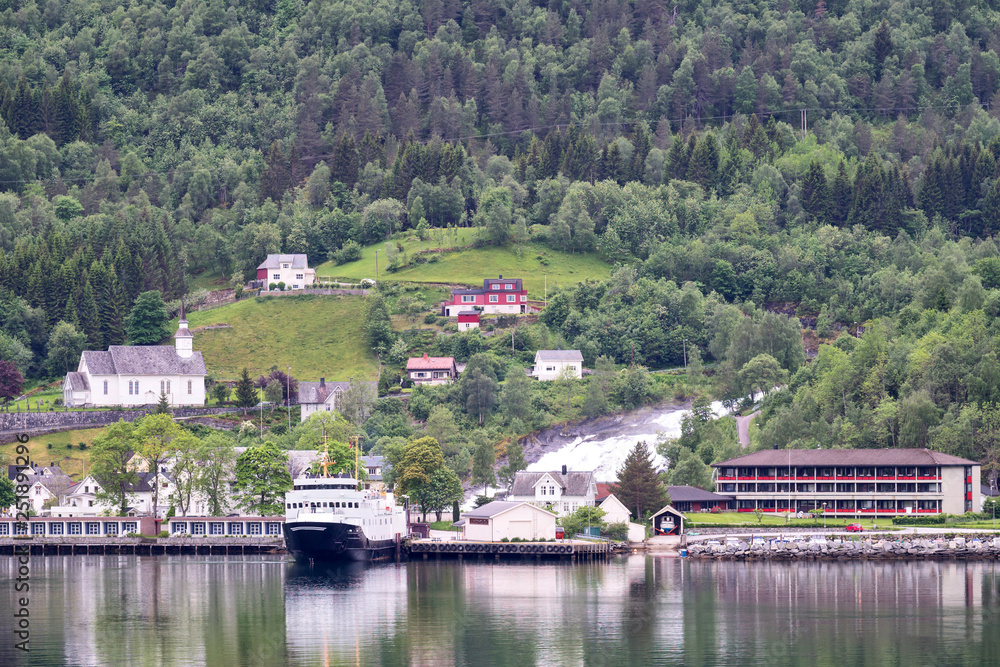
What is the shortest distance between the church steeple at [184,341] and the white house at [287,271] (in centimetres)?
2213

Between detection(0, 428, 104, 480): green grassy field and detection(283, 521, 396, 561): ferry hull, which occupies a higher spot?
detection(0, 428, 104, 480): green grassy field

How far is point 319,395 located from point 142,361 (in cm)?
1883

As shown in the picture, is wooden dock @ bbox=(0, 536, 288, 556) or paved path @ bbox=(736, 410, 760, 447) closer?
wooden dock @ bbox=(0, 536, 288, 556)

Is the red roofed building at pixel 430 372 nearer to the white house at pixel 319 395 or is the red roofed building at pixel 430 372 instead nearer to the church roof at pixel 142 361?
the white house at pixel 319 395

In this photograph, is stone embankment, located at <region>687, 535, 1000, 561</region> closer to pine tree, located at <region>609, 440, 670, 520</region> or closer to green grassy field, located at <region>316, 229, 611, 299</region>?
pine tree, located at <region>609, 440, 670, 520</region>

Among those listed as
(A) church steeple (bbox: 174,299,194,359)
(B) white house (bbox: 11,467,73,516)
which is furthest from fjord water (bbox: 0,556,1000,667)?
(A) church steeple (bbox: 174,299,194,359)

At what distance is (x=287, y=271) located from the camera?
7530 inches

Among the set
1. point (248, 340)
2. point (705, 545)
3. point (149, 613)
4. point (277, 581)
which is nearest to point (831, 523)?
point (705, 545)

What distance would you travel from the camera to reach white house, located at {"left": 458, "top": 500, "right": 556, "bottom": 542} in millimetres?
115562

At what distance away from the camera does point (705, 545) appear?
110 metres

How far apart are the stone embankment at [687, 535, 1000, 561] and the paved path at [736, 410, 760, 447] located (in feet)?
107

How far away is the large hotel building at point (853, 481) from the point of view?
399 ft

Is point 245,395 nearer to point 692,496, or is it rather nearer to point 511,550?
point 692,496

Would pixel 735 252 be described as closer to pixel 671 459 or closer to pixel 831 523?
pixel 671 459
